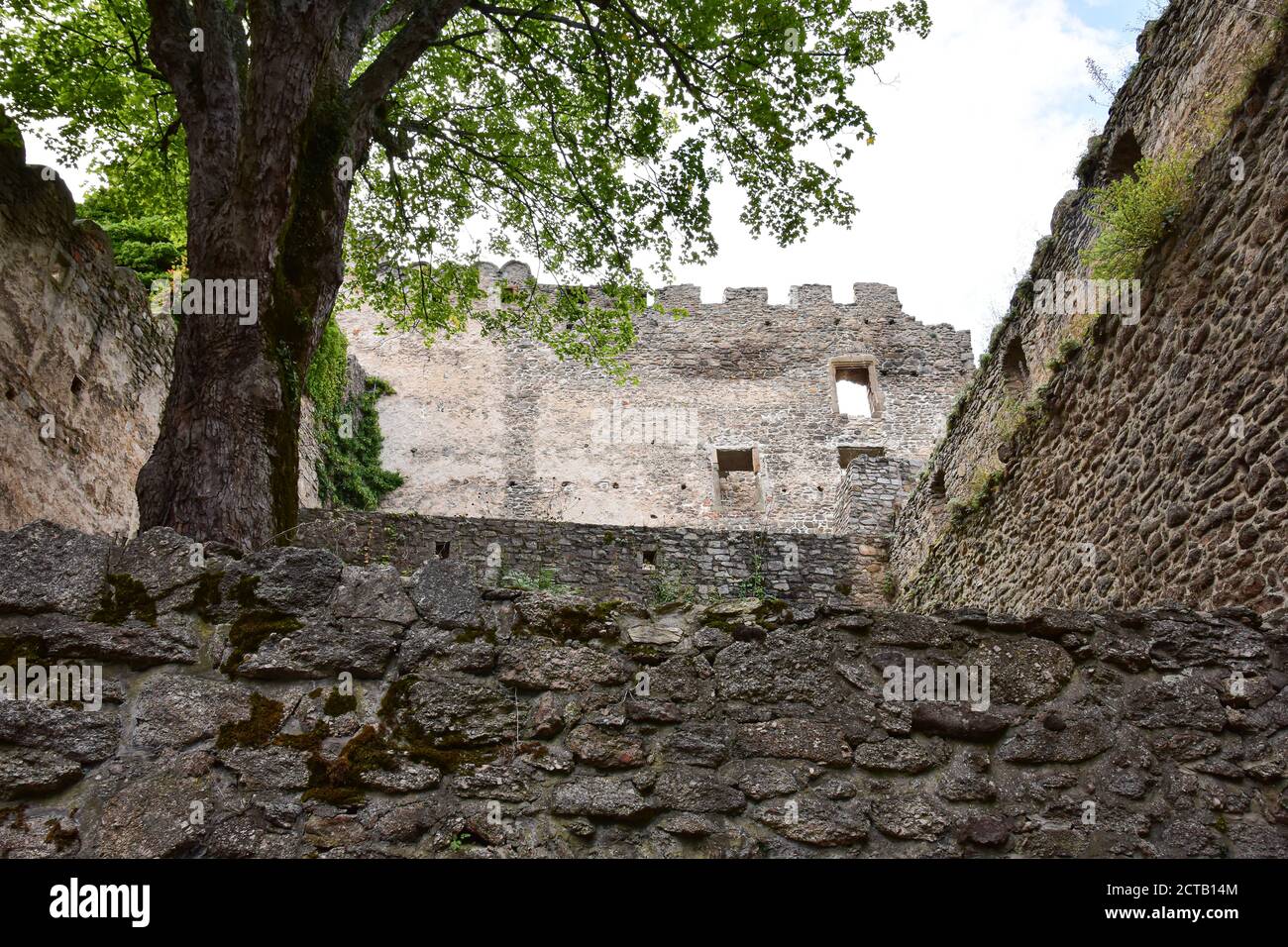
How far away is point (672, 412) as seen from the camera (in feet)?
68.2

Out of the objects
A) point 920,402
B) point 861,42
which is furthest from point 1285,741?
point 920,402

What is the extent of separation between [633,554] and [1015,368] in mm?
5578

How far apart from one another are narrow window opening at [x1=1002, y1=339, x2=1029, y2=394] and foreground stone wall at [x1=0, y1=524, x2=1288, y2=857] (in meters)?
4.73

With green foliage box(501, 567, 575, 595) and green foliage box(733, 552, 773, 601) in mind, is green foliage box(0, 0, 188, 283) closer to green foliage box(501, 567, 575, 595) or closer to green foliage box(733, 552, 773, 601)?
green foliage box(501, 567, 575, 595)

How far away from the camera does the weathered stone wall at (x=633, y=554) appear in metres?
11.3

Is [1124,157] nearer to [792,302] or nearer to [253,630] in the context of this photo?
[253,630]

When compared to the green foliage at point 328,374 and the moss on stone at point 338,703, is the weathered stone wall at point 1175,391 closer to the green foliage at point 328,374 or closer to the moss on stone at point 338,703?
the moss on stone at point 338,703

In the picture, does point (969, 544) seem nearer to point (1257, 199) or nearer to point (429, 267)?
point (1257, 199)

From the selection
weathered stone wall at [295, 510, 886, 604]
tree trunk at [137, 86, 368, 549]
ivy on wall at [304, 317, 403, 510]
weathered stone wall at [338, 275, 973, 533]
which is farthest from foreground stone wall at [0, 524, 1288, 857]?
weathered stone wall at [338, 275, 973, 533]

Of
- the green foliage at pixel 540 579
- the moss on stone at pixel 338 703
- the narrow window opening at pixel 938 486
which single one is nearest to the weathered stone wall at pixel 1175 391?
the narrow window opening at pixel 938 486

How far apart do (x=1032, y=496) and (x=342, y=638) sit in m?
5.95

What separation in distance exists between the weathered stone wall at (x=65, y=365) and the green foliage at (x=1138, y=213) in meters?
7.72

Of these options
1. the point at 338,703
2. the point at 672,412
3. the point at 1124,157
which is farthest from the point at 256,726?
the point at 672,412

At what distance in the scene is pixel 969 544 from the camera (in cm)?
844
